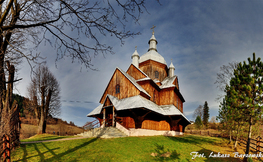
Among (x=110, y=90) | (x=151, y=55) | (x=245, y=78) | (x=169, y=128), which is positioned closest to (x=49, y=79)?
(x=110, y=90)

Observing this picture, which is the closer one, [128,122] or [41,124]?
[128,122]

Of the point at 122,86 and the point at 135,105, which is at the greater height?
the point at 122,86

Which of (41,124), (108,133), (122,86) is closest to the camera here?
(108,133)

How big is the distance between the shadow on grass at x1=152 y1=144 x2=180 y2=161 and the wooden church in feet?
14.8

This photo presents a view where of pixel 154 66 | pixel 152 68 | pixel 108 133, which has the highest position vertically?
pixel 154 66

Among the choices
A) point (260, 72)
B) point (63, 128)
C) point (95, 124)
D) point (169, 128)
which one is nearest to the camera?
point (260, 72)

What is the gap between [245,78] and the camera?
1116 centimetres

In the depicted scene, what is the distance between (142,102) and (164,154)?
20.4 feet

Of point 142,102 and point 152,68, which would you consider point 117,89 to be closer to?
point 142,102

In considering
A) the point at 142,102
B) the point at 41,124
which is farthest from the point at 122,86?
the point at 41,124

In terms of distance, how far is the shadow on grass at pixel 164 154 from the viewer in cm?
952

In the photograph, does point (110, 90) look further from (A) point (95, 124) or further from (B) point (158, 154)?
(B) point (158, 154)

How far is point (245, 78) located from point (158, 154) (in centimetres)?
890

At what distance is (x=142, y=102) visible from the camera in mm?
15648
